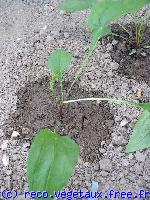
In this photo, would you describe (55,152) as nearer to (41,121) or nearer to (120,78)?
(41,121)

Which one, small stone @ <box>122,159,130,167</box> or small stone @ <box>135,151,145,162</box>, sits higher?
small stone @ <box>135,151,145,162</box>

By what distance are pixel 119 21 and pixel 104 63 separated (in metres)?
0.22

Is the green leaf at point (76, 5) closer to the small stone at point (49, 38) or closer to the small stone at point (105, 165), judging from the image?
the small stone at point (49, 38)

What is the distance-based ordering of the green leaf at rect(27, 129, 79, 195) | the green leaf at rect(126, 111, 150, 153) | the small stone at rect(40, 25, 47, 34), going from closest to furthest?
1. the green leaf at rect(27, 129, 79, 195)
2. the green leaf at rect(126, 111, 150, 153)
3. the small stone at rect(40, 25, 47, 34)

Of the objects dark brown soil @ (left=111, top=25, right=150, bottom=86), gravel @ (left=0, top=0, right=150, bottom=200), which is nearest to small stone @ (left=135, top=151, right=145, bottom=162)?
gravel @ (left=0, top=0, right=150, bottom=200)

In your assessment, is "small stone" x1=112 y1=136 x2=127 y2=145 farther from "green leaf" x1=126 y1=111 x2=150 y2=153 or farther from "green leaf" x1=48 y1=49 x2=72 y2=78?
"green leaf" x1=48 y1=49 x2=72 y2=78

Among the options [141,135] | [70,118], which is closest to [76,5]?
[70,118]

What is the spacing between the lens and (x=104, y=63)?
128cm

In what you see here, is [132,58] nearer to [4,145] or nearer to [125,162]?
[125,162]

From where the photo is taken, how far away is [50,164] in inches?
32.2

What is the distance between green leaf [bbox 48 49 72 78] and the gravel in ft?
0.47

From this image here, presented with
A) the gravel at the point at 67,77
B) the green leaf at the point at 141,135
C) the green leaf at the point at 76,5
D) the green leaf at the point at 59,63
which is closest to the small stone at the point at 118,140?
the gravel at the point at 67,77

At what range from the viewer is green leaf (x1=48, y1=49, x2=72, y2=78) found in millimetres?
1102

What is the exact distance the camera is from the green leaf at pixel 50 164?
0.79m
